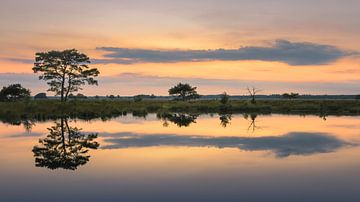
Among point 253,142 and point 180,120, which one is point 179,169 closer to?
point 253,142

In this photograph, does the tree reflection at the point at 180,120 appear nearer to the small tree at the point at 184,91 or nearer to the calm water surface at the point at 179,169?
the calm water surface at the point at 179,169

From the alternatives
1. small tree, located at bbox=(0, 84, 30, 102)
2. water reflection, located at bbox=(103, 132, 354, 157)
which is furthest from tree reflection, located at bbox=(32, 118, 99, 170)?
small tree, located at bbox=(0, 84, 30, 102)

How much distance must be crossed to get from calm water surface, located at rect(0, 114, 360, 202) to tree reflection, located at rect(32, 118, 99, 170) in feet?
0.12

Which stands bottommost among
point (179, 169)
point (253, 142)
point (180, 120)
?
point (179, 169)

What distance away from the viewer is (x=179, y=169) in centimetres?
1474

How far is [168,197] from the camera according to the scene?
426 inches

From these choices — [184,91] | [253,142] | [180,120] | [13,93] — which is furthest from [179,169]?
[184,91]

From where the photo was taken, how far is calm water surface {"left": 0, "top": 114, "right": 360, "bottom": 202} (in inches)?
439

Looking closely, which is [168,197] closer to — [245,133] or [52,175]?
[52,175]

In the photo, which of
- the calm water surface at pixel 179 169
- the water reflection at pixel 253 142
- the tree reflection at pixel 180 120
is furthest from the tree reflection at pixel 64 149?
the tree reflection at pixel 180 120

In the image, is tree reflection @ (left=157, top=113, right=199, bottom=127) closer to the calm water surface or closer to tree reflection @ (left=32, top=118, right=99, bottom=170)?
the calm water surface

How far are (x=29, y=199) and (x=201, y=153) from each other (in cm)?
934

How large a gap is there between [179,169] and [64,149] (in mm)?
7525

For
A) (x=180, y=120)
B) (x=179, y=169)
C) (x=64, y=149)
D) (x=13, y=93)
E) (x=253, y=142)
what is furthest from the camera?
(x=13, y=93)
